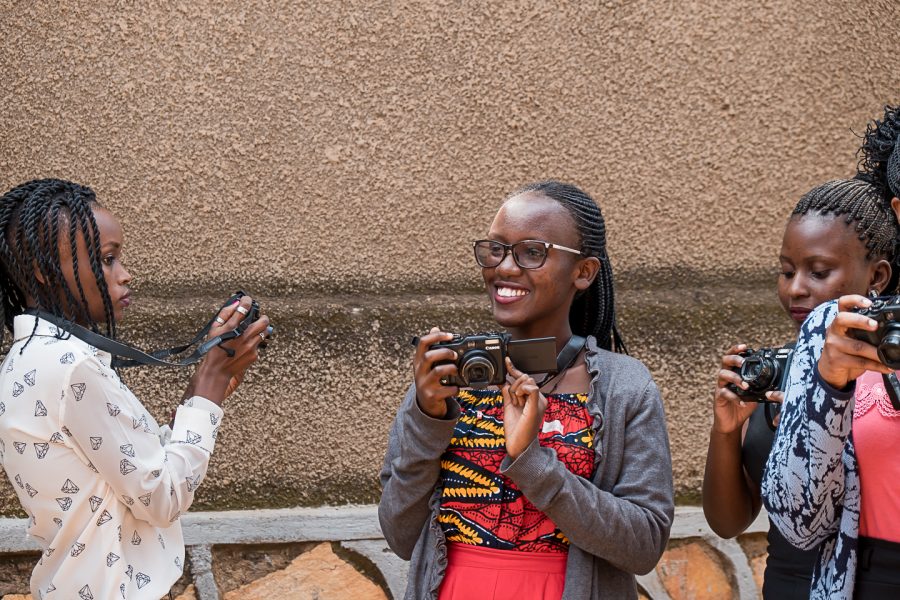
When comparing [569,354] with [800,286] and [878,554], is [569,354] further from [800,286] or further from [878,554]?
[878,554]

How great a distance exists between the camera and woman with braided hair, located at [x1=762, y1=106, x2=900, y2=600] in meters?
1.75

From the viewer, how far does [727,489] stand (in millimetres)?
2291

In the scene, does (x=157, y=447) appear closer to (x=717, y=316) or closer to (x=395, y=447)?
(x=395, y=447)

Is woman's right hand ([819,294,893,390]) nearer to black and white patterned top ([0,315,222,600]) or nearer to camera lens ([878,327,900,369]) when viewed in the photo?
camera lens ([878,327,900,369])

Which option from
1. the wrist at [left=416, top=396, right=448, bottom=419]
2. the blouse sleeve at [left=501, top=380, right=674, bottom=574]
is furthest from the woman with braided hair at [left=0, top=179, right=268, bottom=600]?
the blouse sleeve at [left=501, top=380, right=674, bottom=574]

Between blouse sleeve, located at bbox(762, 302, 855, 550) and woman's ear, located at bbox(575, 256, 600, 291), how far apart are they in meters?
0.59

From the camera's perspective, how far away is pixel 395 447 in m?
2.30

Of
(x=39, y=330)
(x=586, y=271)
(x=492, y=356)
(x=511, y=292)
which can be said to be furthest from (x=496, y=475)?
(x=39, y=330)

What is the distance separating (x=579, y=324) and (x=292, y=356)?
3.90 ft

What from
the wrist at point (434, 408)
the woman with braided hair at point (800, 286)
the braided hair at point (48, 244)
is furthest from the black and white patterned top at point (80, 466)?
the woman with braided hair at point (800, 286)

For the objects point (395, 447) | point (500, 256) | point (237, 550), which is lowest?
point (237, 550)

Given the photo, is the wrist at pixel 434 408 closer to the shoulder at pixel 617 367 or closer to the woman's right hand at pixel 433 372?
the woman's right hand at pixel 433 372

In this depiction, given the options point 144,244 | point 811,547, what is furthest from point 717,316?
point 144,244

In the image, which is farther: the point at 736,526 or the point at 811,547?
the point at 736,526
